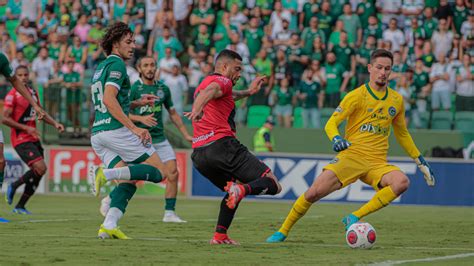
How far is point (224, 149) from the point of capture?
1120 centimetres

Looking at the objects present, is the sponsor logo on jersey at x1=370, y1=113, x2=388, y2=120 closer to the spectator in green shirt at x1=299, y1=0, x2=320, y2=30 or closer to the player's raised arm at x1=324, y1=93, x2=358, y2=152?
the player's raised arm at x1=324, y1=93, x2=358, y2=152

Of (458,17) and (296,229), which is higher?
(458,17)

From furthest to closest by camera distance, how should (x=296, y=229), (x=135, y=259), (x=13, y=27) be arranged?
(x=13, y=27), (x=296, y=229), (x=135, y=259)

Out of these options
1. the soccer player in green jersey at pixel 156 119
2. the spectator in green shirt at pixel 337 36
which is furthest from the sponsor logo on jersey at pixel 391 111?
the spectator in green shirt at pixel 337 36

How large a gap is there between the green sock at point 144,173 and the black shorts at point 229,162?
0.46 meters

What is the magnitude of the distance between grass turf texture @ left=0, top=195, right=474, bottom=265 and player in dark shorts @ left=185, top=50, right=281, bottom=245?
0.62 meters

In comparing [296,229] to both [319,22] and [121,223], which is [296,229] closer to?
[121,223]

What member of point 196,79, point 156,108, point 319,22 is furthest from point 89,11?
point 156,108

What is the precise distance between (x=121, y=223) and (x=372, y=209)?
14.5ft

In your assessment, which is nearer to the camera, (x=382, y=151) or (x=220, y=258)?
(x=220, y=258)

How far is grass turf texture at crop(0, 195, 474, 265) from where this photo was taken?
9562 mm

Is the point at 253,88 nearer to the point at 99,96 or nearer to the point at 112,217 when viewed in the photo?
the point at 99,96

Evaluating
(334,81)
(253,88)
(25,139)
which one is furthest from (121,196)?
(334,81)

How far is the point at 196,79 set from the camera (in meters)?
25.5
